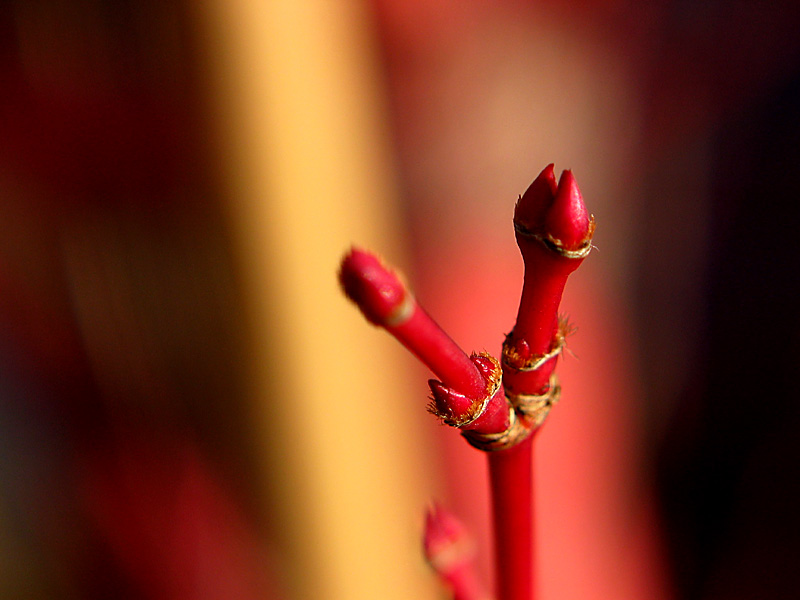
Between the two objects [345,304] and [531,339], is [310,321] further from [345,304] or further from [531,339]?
[531,339]

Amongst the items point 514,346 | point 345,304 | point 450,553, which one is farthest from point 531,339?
point 345,304

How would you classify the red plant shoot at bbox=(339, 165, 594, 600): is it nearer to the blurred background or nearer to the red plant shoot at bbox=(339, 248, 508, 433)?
the red plant shoot at bbox=(339, 248, 508, 433)

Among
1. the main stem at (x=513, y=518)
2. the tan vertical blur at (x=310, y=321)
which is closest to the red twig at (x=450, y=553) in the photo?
the main stem at (x=513, y=518)

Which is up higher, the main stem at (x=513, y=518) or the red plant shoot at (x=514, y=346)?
the red plant shoot at (x=514, y=346)

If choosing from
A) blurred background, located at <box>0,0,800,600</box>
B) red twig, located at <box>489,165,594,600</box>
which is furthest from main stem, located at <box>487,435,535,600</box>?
blurred background, located at <box>0,0,800,600</box>

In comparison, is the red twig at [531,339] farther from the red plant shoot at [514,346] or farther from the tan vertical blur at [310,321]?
the tan vertical blur at [310,321]
